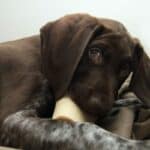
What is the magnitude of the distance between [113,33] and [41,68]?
0.20 metres

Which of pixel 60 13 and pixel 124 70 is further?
pixel 60 13

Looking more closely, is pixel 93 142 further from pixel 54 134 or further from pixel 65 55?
pixel 65 55

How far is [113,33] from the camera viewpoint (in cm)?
106

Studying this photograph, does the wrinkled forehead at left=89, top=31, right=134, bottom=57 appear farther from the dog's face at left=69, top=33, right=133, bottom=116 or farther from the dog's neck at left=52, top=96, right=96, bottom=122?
the dog's neck at left=52, top=96, right=96, bottom=122

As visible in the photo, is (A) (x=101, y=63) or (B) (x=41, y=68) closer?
(A) (x=101, y=63)

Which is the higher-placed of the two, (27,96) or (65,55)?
(65,55)

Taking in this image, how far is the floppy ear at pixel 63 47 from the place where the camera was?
1.01m

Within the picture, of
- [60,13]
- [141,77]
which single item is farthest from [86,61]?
[60,13]

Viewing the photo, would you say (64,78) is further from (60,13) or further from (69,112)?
(60,13)

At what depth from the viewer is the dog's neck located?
95 centimetres

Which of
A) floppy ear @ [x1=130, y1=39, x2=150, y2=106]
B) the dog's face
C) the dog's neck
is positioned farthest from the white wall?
the dog's neck

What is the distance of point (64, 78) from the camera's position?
1.01m

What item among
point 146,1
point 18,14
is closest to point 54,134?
point 146,1

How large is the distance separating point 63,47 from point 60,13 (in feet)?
2.45
